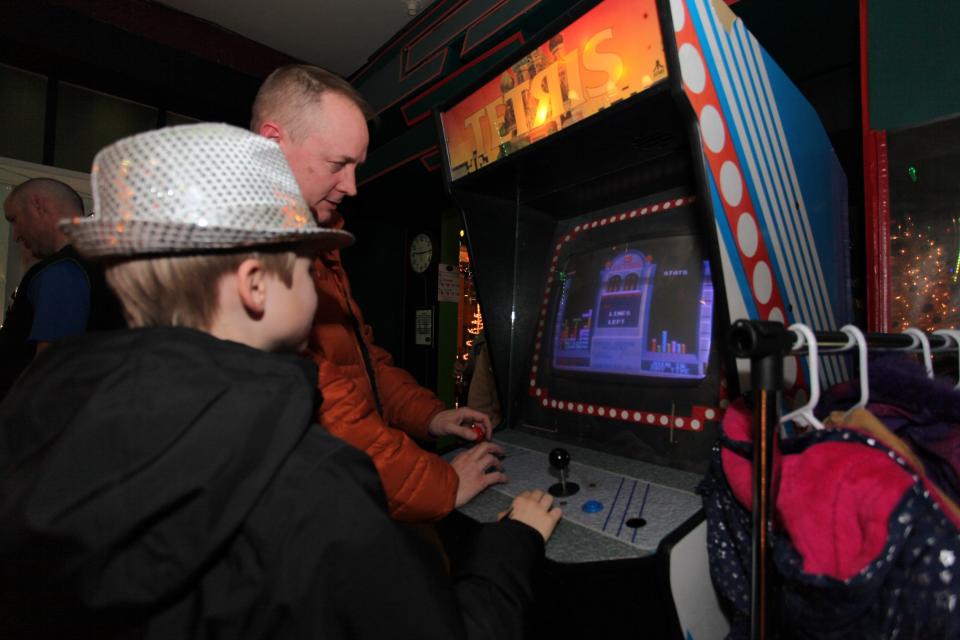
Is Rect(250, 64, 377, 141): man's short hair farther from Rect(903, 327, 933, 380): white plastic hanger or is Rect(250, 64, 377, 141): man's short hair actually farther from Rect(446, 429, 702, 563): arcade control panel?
Rect(903, 327, 933, 380): white plastic hanger

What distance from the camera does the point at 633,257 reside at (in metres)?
1.33

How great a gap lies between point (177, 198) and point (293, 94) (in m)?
0.70

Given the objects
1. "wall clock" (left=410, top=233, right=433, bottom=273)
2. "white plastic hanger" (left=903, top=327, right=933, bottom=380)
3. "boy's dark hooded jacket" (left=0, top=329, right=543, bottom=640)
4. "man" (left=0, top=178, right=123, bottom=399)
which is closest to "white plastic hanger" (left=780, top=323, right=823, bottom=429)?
"white plastic hanger" (left=903, top=327, right=933, bottom=380)

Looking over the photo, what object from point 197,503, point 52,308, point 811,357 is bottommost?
point 197,503

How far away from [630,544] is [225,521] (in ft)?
1.95

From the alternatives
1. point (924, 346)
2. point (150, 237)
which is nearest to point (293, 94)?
point (150, 237)

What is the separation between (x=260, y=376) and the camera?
20.9 inches

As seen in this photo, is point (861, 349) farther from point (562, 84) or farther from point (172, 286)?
point (172, 286)

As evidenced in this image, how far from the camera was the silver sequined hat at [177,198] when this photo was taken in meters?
0.56

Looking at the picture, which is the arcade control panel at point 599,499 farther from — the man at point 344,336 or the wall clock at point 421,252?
the wall clock at point 421,252

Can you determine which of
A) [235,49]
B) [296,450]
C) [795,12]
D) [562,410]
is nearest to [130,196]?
[296,450]

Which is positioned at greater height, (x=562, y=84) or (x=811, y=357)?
(x=562, y=84)

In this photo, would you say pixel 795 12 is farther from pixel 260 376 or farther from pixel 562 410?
pixel 260 376

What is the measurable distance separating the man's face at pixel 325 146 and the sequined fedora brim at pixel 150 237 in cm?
59
